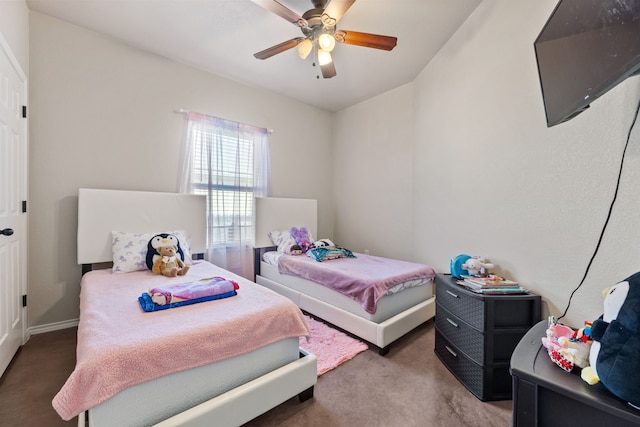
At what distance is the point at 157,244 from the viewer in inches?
95.2

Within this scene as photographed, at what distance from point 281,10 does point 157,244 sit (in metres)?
2.15

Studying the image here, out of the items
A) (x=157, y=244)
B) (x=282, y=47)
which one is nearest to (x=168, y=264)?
(x=157, y=244)

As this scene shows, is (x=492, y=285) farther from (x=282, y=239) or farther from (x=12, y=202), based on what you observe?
(x=12, y=202)

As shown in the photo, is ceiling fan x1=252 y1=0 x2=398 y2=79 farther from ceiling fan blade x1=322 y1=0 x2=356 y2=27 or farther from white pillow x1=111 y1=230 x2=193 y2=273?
white pillow x1=111 y1=230 x2=193 y2=273

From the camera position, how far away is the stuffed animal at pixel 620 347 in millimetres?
751

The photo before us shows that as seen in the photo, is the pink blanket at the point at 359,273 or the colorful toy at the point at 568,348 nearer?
the colorful toy at the point at 568,348

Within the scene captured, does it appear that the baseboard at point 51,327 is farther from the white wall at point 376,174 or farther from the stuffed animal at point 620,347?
the stuffed animal at point 620,347

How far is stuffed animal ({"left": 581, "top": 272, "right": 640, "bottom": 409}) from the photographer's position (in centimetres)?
75

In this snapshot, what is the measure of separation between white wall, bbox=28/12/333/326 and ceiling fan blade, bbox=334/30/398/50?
6.39ft

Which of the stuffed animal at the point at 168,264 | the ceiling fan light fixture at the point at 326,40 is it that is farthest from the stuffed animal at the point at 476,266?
the stuffed animal at the point at 168,264

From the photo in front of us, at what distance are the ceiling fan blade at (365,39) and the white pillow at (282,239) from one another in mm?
2315

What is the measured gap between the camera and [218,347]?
1.28m

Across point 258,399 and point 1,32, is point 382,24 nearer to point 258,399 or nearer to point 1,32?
point 1,32

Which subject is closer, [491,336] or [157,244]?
[491,336]
